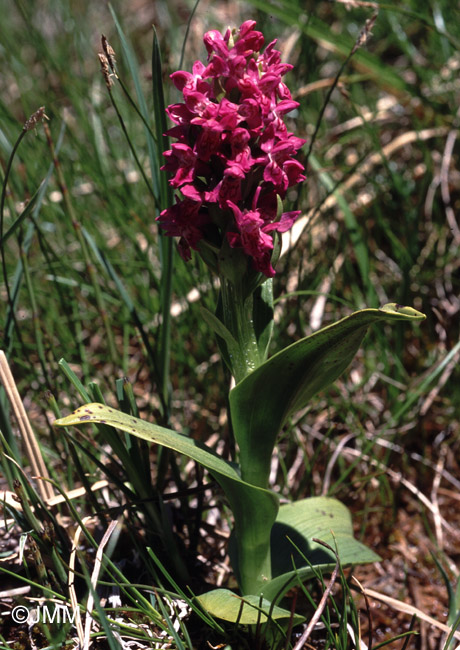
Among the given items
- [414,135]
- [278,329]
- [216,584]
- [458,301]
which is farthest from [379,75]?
[216,584]

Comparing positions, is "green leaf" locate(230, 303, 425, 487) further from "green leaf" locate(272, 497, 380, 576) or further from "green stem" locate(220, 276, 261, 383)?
"green leaf" locate(272, 497, 380, 576)

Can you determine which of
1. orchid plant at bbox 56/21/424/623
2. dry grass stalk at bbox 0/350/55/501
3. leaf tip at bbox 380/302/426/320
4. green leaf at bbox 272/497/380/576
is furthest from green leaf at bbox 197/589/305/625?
leaf tip at bbox 380/302/426/320

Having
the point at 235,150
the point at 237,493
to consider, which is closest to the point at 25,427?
the point at 237,493

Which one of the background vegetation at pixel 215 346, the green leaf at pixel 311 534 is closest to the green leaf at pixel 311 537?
the green leaf at pixel 311 534

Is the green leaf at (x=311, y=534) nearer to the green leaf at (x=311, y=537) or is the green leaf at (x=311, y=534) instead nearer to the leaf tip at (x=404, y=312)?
the green leaf at (x=311, y=537)

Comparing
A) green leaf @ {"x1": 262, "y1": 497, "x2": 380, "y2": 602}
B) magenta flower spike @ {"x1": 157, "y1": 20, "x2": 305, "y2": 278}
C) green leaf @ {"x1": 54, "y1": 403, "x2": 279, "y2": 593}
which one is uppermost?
magenta flower spike @ {"x1": 157, "y1": 20, "x2": 305, "y2": 278}

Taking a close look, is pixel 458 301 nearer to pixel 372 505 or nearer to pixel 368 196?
pixel 368 196
